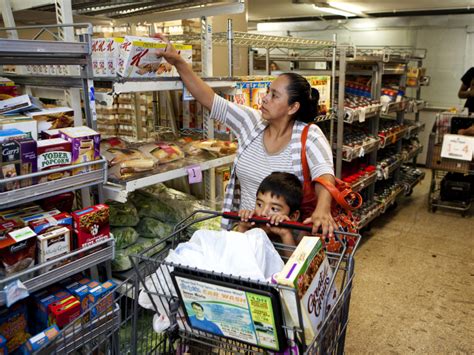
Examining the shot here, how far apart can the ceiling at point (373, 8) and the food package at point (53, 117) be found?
15.9ft

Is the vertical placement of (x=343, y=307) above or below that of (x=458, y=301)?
above

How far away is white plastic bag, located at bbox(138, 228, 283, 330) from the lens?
115cm

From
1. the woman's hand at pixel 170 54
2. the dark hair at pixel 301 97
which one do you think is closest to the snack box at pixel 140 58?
the woman's hand at pixel 170 54

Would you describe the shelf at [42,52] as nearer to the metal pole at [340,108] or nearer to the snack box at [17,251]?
the snack box at [17,251]

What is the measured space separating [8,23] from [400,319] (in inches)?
121

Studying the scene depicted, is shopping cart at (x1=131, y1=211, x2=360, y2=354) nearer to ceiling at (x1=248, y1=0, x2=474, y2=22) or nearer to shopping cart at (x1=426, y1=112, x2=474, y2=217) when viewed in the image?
shopping cart at (x1=426, y1=112, x2=474, y2=217)

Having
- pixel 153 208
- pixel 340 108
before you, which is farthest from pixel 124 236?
pixel 340 108

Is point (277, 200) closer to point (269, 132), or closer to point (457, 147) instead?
point (269, 132)

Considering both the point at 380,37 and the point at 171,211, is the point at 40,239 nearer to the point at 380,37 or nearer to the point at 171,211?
the point at 171,211

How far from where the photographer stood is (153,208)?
2320 mm

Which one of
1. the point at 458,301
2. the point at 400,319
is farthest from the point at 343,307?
the point at 458,301

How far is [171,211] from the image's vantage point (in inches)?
92.2

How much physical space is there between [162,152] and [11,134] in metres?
0.89

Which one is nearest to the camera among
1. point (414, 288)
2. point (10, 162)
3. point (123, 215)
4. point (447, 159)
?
point (10, 162)
